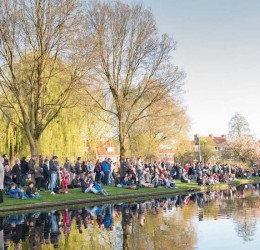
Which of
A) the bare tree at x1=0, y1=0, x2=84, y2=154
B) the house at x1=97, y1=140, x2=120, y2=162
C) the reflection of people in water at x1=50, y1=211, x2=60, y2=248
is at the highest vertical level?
the bare tree at x1=0, y1=0, x2=84, y2=154

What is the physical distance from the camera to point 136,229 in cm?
1327

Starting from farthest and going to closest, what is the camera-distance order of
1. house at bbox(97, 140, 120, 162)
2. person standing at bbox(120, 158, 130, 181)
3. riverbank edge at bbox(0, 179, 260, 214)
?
1. house at bbox(97, 140, 120, 162)
2. person standing at bbox(120, 158, 130, 181)
3. riverbank edge at bbox(0, 179, 260, 214)

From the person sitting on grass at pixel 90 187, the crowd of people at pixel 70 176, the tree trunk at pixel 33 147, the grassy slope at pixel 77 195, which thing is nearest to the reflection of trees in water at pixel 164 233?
the grassy slope at pixel 77 195

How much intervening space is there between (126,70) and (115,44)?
2.39 metres

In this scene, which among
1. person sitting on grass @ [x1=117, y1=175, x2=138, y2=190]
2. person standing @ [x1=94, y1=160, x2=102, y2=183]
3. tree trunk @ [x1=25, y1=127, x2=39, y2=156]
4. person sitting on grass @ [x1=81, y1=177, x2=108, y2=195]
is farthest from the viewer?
person standing @ [x1=94, y1=160, x2=102, y2=183]

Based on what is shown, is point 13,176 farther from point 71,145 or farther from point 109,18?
point 109,18

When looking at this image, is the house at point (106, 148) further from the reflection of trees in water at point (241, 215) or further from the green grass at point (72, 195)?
the reflection of trees in water at point (241, 215)

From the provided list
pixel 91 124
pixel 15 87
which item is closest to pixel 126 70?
pixel 91 124

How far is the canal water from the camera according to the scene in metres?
11.0

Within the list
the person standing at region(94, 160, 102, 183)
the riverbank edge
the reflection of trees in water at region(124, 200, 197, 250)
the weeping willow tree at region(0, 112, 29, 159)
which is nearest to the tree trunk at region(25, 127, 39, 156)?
the riverbank edge

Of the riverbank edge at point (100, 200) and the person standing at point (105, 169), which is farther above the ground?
the person standing at point (105, 169)

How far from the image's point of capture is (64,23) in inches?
1093

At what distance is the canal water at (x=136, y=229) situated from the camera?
11.0 m

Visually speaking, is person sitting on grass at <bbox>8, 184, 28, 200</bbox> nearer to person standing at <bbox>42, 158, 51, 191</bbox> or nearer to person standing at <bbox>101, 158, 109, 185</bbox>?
person standing at <bbox>42, 158, 51, 191</bbox>
